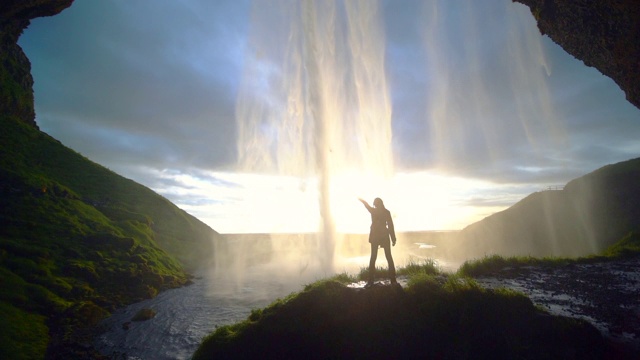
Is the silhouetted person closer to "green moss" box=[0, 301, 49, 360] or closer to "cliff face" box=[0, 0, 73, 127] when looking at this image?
"green moss" box=[0, 301, 49, 360]

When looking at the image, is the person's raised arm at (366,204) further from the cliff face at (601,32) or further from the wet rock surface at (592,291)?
the cliff face at (601,32)

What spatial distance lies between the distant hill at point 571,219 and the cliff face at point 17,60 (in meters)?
71.4

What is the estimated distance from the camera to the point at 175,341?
19281 millimetres

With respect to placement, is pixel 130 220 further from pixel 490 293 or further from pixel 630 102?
pixel 630 102

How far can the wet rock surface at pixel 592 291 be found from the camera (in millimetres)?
8461

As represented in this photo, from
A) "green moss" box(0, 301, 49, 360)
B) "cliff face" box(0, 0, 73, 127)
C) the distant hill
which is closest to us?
"green moss" box(0, 301, 49, 360)

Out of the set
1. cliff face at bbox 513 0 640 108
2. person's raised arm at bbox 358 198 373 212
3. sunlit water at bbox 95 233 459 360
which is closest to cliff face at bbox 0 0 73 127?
sunlit water at bbox 95 233 459 360

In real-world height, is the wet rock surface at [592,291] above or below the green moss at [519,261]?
below

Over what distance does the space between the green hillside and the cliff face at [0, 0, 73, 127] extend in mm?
5353

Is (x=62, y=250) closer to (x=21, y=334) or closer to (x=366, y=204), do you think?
(x=21, y=334)

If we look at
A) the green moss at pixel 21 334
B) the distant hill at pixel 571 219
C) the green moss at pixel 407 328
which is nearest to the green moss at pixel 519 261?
the green moss at pixel 407 328

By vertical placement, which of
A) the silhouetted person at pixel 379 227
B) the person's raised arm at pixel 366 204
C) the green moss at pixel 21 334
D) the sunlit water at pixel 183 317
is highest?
the person's raised arm at pixel 366 204

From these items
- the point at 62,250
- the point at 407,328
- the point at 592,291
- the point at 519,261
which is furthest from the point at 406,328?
the point at 62,250

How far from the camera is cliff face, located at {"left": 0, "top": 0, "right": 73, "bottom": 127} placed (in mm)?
40156
